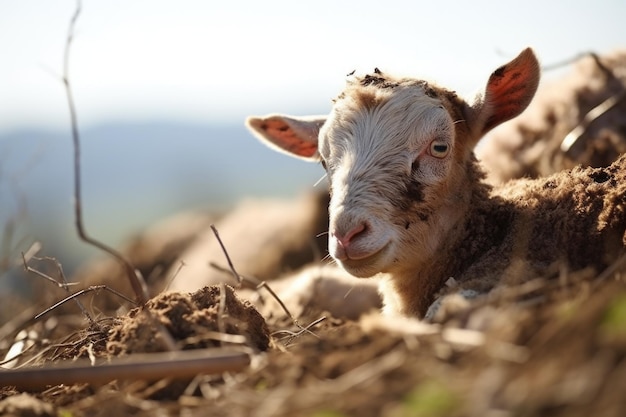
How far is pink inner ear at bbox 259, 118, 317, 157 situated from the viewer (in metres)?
6.63

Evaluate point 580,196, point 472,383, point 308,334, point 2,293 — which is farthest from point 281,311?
point 2,293

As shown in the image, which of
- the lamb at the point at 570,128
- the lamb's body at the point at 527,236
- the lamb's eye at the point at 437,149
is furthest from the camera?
the lamb at the point at 570,128

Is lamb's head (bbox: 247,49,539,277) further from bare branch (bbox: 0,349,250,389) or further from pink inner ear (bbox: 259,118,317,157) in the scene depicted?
bare branch (bbox: 0,349,250,389)

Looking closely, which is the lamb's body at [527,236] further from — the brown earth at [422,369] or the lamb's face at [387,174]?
the brown earth at [422,369]

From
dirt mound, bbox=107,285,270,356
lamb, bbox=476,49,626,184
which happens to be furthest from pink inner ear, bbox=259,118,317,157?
dirt mound, bbox=107,285,270,356

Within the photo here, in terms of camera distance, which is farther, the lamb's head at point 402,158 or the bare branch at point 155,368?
the lamb's head at point 402,158

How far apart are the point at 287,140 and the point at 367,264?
2.18 meters

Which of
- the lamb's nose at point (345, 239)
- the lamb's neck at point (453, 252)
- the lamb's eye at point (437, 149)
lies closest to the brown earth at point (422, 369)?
the lamb's nose at point (345, 239)

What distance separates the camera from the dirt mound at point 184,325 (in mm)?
3611

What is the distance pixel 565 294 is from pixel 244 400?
1239 millimetres

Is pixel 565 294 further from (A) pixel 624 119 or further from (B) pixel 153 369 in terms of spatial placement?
(A) pixel 624 119

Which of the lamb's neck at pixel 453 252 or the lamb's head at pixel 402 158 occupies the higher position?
the lamb's head at pixel 402 158

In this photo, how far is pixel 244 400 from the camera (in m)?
2.53

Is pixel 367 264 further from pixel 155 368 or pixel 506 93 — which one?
pixel 155 368
